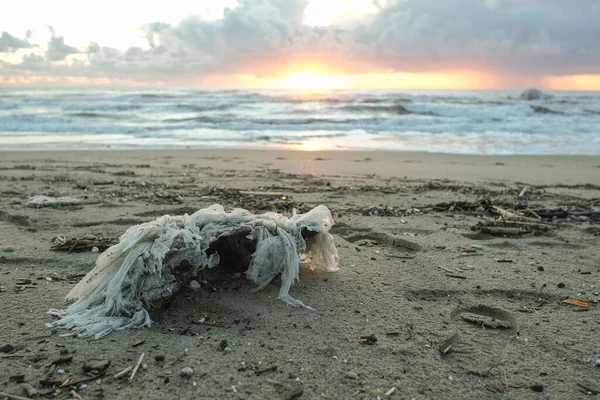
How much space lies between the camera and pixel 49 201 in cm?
515

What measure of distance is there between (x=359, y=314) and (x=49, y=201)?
13.1ft

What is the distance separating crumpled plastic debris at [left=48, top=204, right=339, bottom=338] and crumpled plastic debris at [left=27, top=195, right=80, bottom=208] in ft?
9.60

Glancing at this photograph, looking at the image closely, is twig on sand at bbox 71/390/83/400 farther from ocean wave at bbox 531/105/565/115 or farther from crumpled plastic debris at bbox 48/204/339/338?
ocean wave at bbox 531/105/565/115

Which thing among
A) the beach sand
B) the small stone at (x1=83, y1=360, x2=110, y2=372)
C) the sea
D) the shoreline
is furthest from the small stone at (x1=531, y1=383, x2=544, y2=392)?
the sea

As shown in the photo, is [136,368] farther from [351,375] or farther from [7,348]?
[351,375]

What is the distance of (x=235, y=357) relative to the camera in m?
2.15

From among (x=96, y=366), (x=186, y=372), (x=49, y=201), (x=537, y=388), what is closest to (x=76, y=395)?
(x=96, y=366)

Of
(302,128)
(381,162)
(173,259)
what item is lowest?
(381,162)

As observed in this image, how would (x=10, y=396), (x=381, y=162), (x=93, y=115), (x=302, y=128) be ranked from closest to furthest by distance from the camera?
(x=10, y=396) → (x=381, y=162) → (x=302, y=128) → (x=93, y=115)

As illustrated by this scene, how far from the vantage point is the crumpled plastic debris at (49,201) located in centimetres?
508

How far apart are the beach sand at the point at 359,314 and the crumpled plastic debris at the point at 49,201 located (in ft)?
0.42

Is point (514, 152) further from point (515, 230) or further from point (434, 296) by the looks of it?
point (434, 296)

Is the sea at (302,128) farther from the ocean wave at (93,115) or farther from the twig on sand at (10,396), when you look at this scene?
the twig on sand at (10,396)

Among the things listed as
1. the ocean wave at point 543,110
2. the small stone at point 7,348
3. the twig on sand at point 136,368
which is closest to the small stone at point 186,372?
the twig on sand at point 136,368
